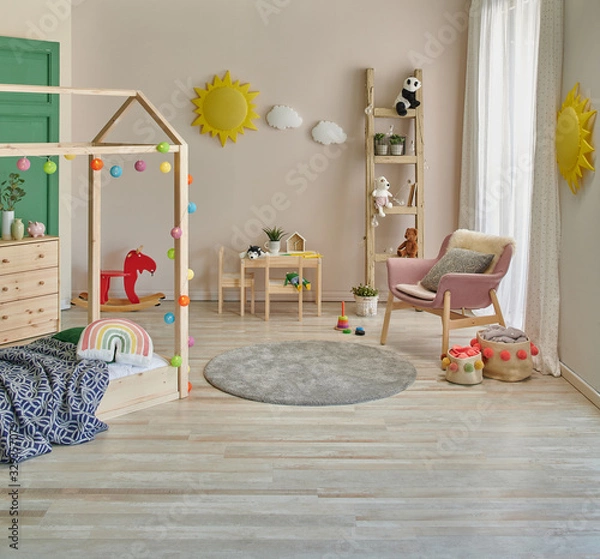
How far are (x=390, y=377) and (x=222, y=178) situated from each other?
294cm

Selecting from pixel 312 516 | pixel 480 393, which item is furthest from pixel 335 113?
pixel 312 516

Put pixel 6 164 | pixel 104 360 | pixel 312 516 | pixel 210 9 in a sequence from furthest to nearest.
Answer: pixel 210 9
pixel 6 164
pixel 104 360
pixel 312 516

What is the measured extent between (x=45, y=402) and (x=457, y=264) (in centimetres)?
279

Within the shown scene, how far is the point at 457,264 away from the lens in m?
5.24

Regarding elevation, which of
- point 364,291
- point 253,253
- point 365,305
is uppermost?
point 253,253

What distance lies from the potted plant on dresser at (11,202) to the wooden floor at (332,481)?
192cm

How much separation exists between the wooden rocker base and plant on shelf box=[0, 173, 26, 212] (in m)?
1.02

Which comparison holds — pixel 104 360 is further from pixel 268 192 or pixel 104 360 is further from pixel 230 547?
pixel 268 192

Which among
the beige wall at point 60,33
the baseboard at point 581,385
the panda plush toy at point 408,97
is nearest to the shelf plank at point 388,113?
the panda plush toy at point 408,97

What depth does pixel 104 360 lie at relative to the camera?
3916mm

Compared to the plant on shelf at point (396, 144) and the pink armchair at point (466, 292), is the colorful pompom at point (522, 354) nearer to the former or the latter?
the pink armchair at point (466, 292)

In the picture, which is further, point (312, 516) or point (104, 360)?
point (104, 360)

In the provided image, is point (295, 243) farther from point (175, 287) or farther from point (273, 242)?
point (175, 287)

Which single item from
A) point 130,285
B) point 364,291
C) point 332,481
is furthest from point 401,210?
point 332,481
